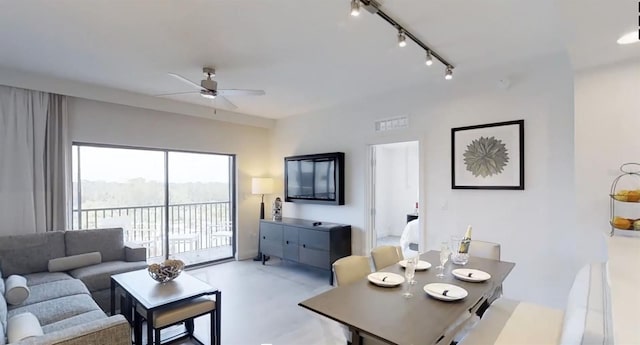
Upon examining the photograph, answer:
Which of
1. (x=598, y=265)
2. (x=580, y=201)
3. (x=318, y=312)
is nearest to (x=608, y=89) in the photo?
(x=580, y=201)

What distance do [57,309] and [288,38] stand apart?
2.95m

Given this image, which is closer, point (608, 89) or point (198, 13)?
point (198, 13)

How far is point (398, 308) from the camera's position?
5.66 feet

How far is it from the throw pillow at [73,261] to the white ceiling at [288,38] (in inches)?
85.7

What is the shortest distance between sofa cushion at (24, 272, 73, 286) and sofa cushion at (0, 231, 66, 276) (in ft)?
0.44

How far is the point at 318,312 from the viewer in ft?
5.65

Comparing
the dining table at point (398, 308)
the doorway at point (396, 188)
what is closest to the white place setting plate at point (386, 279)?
the dining table at point (398, 308)

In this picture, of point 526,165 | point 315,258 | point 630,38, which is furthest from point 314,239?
point 630,38

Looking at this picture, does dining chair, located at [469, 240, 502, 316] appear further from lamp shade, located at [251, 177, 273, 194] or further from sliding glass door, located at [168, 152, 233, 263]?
sliding glass door, located at [168, 152, 233, 263]

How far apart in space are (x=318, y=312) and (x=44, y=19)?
118 inches

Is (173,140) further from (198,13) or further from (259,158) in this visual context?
(198,13)

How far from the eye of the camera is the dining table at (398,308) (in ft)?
4.82

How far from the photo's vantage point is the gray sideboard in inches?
181

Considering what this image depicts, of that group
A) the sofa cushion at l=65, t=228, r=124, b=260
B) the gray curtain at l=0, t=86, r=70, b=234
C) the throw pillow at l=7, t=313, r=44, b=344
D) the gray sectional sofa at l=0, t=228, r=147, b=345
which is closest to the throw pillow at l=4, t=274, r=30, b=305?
the gray sectional sofa at l=0, t=228, r=147, b=345
